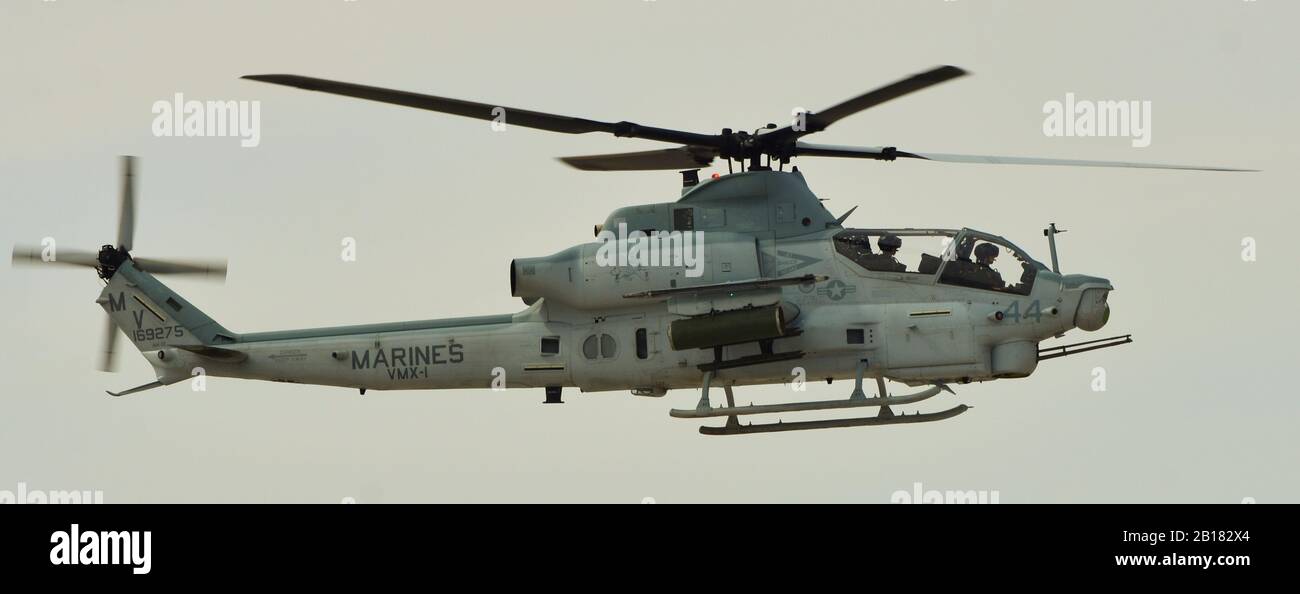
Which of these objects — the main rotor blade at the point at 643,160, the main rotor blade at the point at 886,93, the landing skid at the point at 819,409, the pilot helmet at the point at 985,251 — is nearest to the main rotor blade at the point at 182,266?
the main rotor blade at the point at 643,160

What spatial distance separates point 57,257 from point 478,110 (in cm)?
790

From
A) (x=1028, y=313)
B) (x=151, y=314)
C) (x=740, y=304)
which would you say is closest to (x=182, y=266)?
(x=151, y=314)

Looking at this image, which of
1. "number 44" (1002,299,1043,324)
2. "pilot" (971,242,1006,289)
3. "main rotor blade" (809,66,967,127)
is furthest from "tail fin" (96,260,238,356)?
"number 44" (1002,299,1043,324)

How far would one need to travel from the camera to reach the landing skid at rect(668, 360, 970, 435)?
25.1 metres

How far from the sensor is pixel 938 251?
2578cm

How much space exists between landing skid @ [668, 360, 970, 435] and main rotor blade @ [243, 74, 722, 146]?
3302 mm

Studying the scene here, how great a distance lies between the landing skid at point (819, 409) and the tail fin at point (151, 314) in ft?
24.1

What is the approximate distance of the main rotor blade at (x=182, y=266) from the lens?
29281 millimetres

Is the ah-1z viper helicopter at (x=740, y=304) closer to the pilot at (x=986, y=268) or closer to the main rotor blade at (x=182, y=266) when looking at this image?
the pilot at (x=986, y=268)

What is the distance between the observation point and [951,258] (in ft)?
84.2

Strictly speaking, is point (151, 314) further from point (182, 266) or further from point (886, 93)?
point (886, 93)
